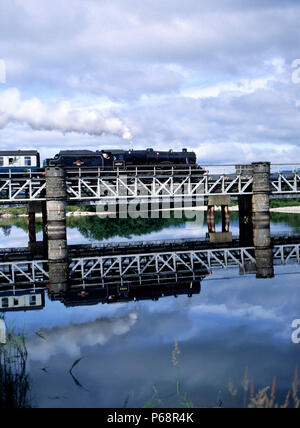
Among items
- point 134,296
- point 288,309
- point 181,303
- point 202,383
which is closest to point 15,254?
point 134,296

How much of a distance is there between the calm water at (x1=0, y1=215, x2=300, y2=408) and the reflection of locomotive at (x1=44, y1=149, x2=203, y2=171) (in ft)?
76.6

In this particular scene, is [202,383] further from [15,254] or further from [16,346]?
[15,254]

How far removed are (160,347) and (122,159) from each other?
28.7 metres

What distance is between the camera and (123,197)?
35.0 meters

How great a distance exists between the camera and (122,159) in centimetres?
3784

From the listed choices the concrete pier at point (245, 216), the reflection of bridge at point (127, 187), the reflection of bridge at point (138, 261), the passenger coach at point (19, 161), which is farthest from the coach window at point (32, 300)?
the concrete pier at point (245, 216)

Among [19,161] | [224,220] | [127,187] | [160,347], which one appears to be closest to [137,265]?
[127,187]

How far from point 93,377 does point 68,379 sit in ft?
1.83

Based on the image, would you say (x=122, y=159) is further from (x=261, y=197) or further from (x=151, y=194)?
(x=261, y=197)

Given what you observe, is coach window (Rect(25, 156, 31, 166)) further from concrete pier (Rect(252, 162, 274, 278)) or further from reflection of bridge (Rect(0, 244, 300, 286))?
concrete pier (Rect(252, 162, 274, 278))

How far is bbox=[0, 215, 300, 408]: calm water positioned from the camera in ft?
27.7

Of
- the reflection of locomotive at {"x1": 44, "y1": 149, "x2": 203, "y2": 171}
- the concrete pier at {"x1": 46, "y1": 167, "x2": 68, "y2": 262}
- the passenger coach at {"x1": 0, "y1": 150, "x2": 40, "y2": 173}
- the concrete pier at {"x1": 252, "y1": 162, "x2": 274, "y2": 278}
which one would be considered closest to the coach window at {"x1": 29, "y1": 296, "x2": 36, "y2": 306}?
the concrete pier at {"x1": 46, "y1": 167, "x2": 68, "y2": 262}

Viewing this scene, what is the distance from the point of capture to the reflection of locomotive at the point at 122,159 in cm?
3712

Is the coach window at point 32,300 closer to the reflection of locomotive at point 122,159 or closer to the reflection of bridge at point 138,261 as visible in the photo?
the reflection of bridge at point 138,261
